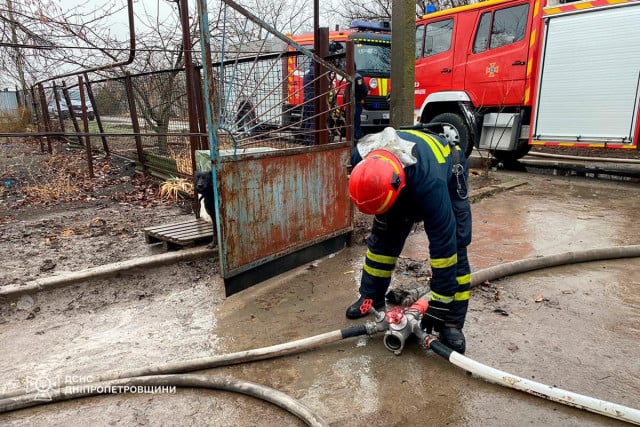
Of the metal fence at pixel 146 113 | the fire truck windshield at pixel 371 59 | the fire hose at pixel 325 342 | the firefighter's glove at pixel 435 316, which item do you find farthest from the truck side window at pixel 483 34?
the firefighter's glove at pixel 435 316

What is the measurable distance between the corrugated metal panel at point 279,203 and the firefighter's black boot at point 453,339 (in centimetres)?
150

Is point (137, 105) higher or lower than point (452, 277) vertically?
higher

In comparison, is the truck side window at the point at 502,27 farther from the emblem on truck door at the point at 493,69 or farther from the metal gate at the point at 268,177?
the metal gate at the point at 268,177

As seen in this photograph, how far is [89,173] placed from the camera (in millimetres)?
7215

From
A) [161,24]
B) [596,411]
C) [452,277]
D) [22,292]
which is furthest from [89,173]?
[596,411]

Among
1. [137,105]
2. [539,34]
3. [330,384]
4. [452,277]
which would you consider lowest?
[330,384]

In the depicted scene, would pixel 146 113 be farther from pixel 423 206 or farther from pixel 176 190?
pixel 423 206

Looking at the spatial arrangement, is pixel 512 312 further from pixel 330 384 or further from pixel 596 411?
pixel 330 384

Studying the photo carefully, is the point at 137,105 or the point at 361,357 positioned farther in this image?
the point at 137,105

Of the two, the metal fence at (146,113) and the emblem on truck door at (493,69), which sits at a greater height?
the emblem on truck door at (493,69)

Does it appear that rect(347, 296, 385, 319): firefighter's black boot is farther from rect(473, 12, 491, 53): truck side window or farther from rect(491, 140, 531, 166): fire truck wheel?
rect(491, 140, 531, 166): fire truck wheel

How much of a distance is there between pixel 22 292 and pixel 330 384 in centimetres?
240

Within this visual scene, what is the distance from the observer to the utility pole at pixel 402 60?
164 inches

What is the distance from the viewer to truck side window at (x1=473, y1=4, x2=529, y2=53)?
7.16 metres
